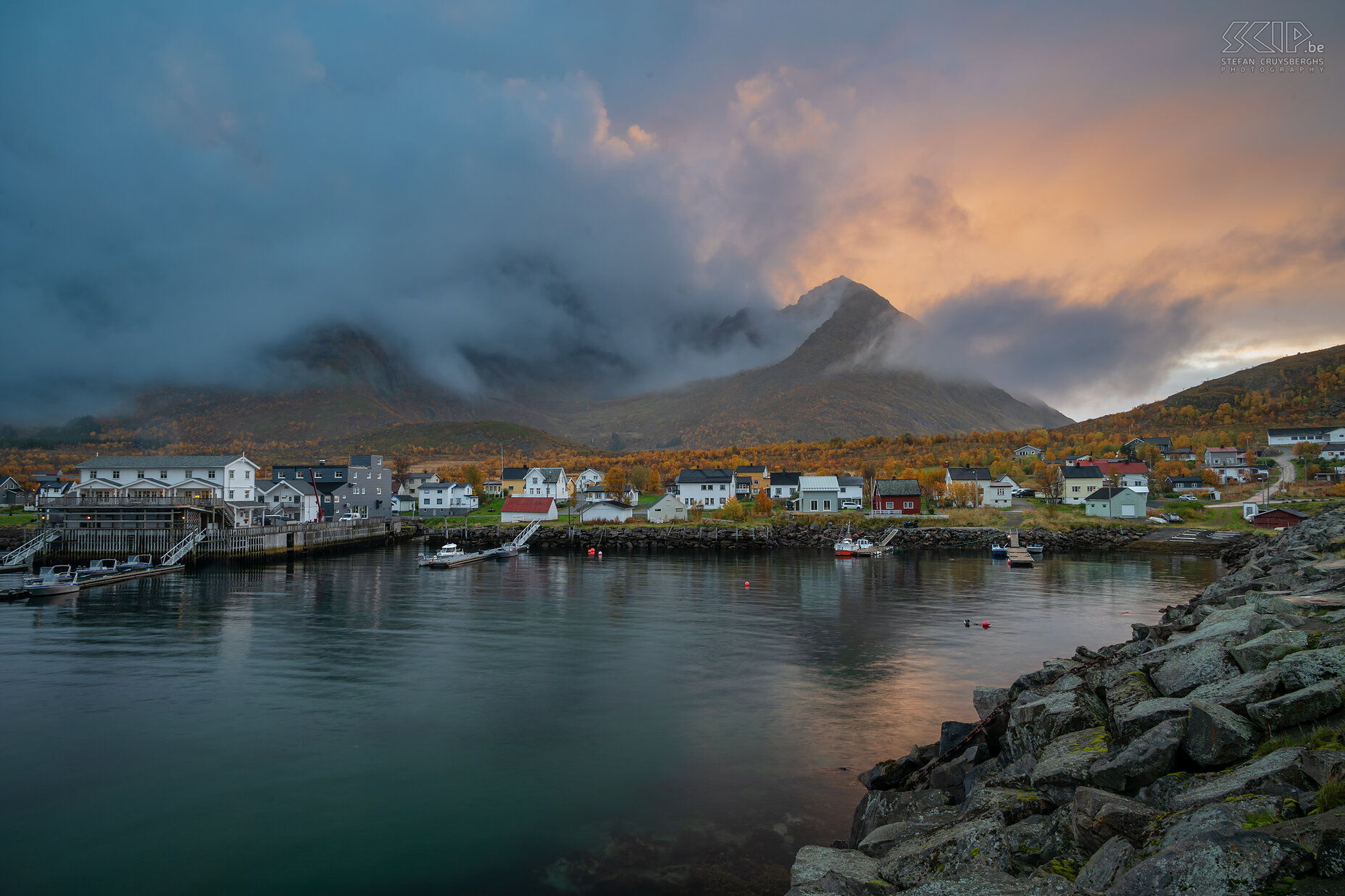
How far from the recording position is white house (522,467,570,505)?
118 metres

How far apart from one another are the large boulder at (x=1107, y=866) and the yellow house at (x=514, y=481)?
378ft

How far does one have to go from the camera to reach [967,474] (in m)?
107

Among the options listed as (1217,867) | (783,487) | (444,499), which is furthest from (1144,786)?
(444,499)

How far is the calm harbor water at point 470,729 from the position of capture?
45.8 feet

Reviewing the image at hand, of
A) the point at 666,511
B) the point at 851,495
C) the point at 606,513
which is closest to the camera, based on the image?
the point at 666,511

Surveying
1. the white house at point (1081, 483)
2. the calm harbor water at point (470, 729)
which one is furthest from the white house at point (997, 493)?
the calm harbor water at point (470, 729)

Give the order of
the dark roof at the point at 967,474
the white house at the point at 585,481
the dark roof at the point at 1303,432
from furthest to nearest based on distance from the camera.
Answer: the dark roof at the point at 1303,432, the white house at the point at 585,481, the dark roof at the point at 967,474

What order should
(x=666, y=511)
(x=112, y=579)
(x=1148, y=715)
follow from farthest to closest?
(x=666, y=511) < (x=112, y=579) < (x=1148, y=715)

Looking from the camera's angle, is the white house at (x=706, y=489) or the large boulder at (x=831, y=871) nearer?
the large boulder at (x=831, y=871)

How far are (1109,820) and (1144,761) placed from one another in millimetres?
1748

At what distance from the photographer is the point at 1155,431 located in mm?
189375

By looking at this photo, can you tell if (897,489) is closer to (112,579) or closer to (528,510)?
(528,510)

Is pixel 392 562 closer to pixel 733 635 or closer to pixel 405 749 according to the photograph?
pixel 733 635

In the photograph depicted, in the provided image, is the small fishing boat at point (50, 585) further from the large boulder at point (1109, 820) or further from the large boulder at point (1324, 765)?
the large boulder at point (1324, 765)
